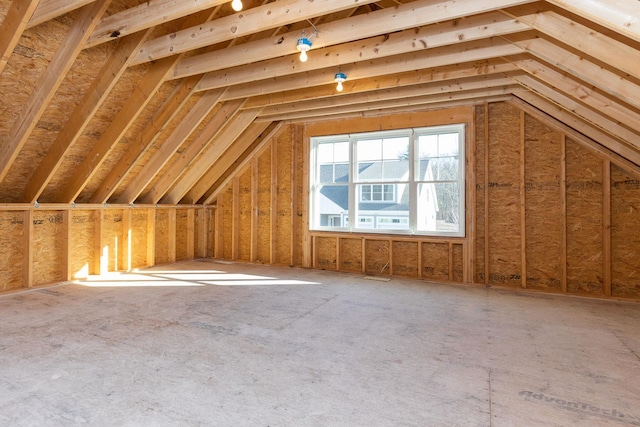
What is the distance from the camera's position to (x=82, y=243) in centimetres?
538

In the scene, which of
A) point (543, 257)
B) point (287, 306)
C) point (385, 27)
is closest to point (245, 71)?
point (385, 27)

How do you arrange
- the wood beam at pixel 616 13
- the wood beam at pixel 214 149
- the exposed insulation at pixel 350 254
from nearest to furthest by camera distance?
the wood beam at pixel 616 13 < the wood beam at pixel 214 149 < the exposed insulation at pixel 350 254

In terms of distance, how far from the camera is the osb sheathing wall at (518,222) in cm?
448

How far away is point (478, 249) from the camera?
525 cm

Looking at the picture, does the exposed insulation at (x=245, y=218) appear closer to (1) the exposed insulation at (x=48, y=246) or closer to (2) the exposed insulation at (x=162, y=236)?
(2) the exposed insulation at (x=162, y=236)

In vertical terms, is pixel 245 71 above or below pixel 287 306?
above

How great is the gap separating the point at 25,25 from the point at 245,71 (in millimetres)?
2014

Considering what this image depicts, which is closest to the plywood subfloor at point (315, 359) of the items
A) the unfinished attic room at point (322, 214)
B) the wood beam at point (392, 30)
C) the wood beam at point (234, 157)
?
the unfinished attic room at point (322, 214)

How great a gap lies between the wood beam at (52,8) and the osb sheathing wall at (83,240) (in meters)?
2.77

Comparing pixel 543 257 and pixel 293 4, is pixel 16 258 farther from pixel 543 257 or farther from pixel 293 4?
pixel 543 257

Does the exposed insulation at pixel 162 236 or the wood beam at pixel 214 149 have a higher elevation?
the wood beam at pixel 214 149

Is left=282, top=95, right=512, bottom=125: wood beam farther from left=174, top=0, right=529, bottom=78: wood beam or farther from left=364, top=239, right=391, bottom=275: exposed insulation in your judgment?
left=364, top=239, right=391, bottom=275: exposed insulation

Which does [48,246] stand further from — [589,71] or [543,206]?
[543,206]

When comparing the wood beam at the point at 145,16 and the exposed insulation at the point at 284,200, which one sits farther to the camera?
the exposed insulation at the point at 284,200
